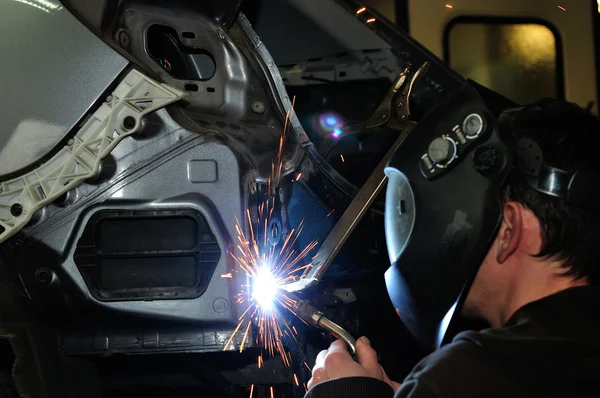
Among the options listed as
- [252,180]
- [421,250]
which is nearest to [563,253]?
[421,250]

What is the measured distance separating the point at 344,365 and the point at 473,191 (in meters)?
0.67

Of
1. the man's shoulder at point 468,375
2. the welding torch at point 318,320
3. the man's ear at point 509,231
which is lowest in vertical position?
the welding torch at point 318,320

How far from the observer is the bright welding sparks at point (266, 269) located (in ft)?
8.92

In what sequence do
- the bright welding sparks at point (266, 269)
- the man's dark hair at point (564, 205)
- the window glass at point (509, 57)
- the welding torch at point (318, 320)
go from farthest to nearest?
the window glass at point (509, 57) → the bright welding sparks at point (266, 269) → the welding torch at point (318, 320) → the man's dark hair at point (564, 205)

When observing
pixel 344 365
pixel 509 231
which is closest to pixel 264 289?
pixel 344 365

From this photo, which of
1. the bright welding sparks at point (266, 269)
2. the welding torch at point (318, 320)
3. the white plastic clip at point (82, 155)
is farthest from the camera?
the bright welding sparks at point (266, 269)

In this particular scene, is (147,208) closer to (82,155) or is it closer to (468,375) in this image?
(82,155)

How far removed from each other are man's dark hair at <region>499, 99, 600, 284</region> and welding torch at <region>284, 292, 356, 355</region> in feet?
2.53

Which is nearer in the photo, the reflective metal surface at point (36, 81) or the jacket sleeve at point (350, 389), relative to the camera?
the jacket sleeve at point (350, 389)

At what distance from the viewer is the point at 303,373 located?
10.1 ft

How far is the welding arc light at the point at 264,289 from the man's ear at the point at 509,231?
1185 millimetres

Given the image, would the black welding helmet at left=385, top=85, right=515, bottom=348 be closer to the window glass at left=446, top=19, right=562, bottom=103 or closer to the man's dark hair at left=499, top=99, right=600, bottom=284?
the man's dark hair at left=499, top=99, right=600, bottom=284

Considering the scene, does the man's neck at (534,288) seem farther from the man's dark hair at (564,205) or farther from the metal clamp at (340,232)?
the metal clamp at (340,232)

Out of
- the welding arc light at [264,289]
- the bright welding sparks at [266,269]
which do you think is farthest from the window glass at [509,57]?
the welding arc light at [264,289]
